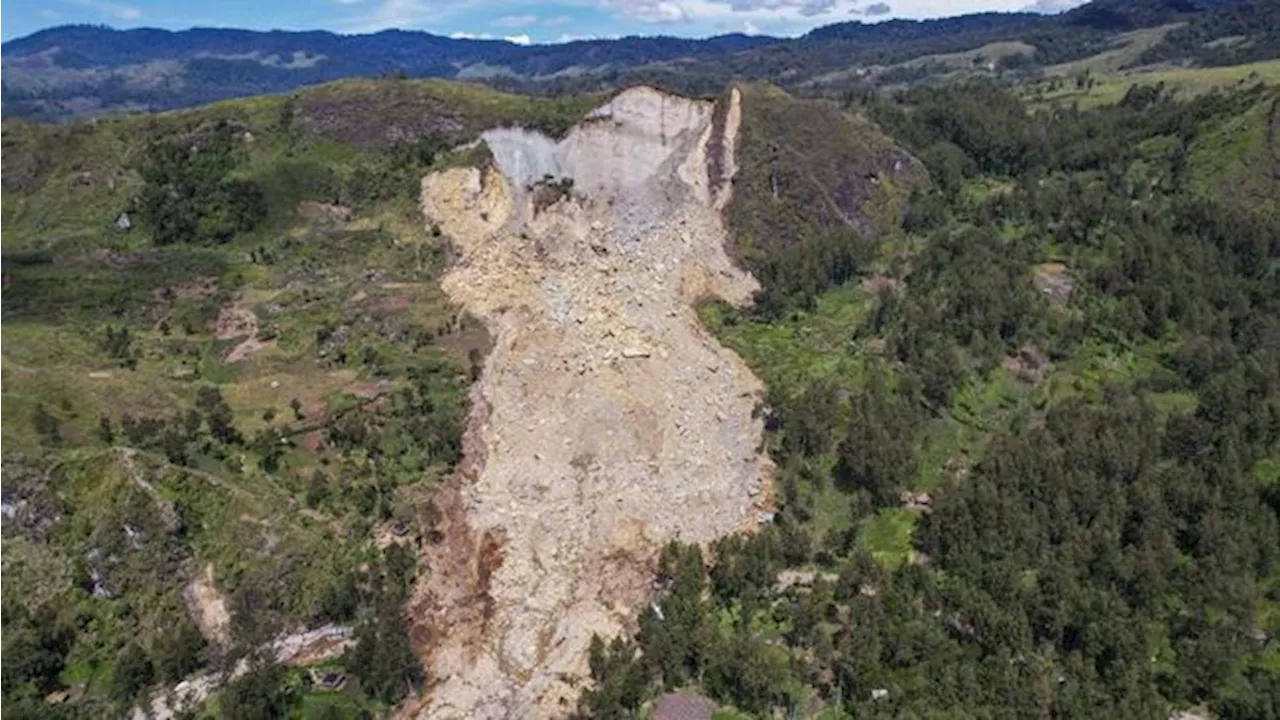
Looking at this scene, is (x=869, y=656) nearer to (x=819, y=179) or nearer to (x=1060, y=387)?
(x=1060, y=387)

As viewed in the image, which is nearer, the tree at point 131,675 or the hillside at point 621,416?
the tree at point 131,675

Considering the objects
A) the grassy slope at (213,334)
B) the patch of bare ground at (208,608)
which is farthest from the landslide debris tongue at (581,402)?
the patch of bare ground at (208,608)

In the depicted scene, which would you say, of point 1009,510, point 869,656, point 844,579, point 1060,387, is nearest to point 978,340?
point 1060,387

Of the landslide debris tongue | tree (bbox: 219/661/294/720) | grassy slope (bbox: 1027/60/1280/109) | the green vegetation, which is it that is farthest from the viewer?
grassy slope (bbox: 1027/60/1280/109)

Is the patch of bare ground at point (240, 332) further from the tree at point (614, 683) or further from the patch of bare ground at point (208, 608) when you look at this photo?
the tree at point (614, 683)

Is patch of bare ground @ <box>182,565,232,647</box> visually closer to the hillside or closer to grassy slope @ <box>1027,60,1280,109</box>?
the hillside

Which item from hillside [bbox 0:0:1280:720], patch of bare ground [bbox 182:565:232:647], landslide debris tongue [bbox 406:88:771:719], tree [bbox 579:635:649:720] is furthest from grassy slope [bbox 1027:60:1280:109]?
patch of bare ground [bbox 182:565:232:647]
